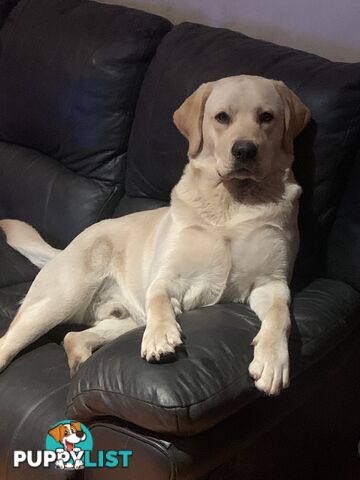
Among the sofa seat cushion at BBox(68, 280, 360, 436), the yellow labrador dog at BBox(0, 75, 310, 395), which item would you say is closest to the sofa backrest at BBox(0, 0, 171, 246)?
the yellow labrador dog at BBox(0, 75, 310, 395)

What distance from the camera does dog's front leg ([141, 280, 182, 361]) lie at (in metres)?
1.47

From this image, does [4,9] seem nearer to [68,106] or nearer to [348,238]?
[68,106]

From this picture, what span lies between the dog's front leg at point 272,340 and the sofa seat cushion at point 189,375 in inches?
1.1

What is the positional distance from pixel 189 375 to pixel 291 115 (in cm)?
77

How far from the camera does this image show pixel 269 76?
6.55 ft

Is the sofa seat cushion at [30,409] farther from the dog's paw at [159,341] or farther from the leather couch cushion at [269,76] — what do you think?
the leather couch cushion at [269,76]

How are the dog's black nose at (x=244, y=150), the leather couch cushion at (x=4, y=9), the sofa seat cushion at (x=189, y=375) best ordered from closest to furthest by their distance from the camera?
1. the sofa seat cushion at (x=189, y=375)
2. the dog's black nose at (x=244, y=150)
3. the leather couch cushion at (x=4, y=9)

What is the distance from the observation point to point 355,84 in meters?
1.88

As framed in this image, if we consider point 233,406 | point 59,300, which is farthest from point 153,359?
point 59,300

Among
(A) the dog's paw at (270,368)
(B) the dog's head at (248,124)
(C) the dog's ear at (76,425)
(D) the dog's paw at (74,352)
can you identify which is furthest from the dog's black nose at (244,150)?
(C) the dog's ear at (76,425)

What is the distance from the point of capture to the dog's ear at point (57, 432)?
1581mm

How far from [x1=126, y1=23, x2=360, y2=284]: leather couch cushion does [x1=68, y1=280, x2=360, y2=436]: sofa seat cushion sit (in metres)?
0.39

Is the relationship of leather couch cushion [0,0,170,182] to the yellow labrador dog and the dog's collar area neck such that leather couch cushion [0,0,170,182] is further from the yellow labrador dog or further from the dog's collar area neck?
the dog's collar area neck

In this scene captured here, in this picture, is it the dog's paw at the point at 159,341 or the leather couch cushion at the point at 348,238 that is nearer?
the dog's paw at the point at 159,341
